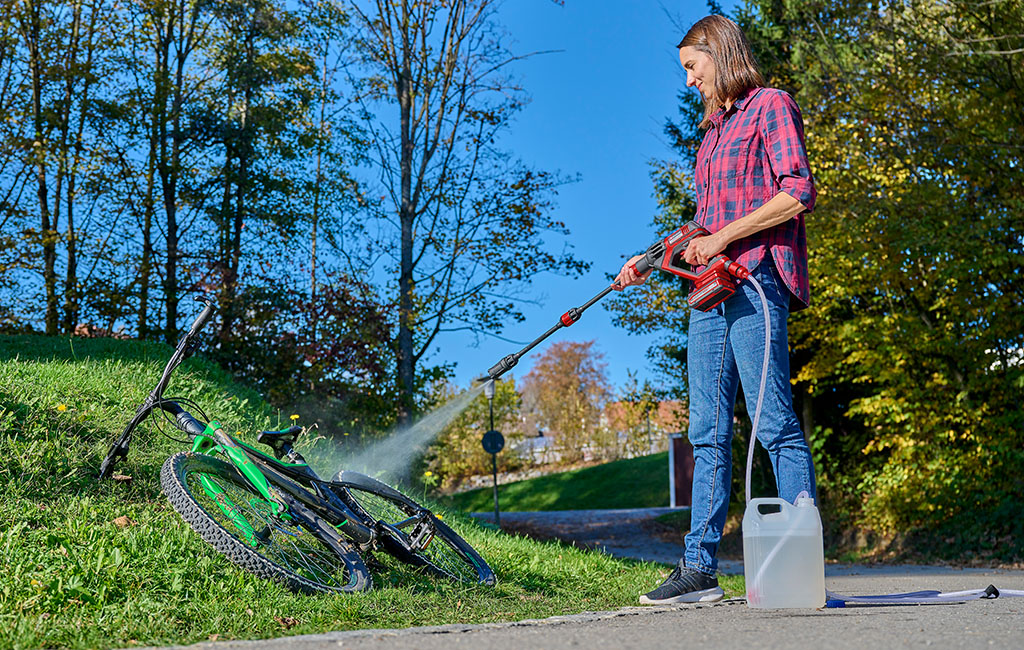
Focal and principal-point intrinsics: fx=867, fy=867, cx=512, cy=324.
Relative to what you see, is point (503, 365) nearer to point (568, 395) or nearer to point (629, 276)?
point (629, 276)

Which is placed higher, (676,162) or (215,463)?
(676,162)

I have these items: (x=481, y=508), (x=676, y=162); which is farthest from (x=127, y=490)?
(x=481, y=508)

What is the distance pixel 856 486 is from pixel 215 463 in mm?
13323

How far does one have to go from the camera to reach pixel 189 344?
4.21m

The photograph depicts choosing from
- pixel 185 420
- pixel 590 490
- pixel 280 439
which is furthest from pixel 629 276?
pixel 590 490

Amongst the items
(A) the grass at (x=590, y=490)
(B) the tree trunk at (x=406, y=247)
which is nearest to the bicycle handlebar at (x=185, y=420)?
(B) the tree trunk at (x=406, y=247)

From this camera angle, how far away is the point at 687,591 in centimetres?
341

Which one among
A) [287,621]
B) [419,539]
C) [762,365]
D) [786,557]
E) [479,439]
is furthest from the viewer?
[479,439]

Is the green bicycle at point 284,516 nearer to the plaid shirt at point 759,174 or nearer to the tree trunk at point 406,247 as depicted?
the plaid shirt at point 759,174

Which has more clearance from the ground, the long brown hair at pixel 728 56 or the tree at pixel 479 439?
the long brown hair at pixel 728 56

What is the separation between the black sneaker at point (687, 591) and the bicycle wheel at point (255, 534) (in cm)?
121

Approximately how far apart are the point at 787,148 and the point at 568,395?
3544 centimetres

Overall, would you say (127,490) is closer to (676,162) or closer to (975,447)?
(975,447)

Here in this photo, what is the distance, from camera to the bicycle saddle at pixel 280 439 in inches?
169
